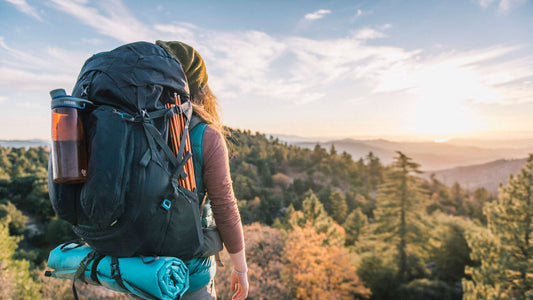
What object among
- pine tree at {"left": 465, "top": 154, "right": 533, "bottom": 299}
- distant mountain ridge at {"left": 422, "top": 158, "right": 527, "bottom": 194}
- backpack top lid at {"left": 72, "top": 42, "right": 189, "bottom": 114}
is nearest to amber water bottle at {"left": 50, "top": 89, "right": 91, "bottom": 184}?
backpack top lid at {"left": 72, "top": 42, "right": 189, "bottom": 114}

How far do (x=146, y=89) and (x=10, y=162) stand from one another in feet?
164

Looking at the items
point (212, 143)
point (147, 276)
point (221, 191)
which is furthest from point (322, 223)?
point (147, 276)

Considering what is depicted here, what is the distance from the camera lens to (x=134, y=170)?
113 cm

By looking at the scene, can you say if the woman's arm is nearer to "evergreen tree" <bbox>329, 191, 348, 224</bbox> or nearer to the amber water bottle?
the amber water bottle

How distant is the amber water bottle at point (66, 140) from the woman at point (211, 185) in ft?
1.50

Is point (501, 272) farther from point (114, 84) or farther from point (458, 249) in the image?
point (114, 84)

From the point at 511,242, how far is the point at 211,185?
1761cm

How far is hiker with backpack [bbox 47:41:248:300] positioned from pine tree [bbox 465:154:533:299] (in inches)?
631

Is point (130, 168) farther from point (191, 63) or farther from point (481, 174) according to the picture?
point (481, 174)

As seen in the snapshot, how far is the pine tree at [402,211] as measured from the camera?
2455cm

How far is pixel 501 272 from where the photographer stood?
42.6 feet

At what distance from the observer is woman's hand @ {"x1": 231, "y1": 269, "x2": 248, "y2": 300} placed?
159 cm

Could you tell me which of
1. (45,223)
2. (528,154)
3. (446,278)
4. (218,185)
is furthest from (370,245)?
(45,223)

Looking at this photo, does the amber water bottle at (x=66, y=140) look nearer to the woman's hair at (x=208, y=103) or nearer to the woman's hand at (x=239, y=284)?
the woman's hair at (x=208, y=103)
